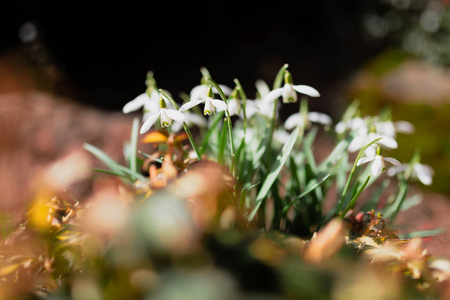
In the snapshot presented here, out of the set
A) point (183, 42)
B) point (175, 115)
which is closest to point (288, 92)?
point (175, 115)

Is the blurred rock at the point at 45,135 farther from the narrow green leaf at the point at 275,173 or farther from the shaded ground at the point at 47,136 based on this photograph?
the narrow green leaf at the point at 275,173

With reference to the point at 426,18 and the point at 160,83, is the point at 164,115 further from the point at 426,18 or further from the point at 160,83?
the point at 426,18

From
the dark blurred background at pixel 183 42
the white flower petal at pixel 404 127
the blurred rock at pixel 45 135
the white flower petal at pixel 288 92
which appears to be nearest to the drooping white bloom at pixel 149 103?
the white flower petal at pixel 288 92

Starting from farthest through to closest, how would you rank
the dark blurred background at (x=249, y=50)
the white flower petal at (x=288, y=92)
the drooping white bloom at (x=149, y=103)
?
1. the dark blurred background at (x=249, y=50)
2. the drooping white bloom at (x=149, y=103)
3. the white flower petal at (x=288, y=92)

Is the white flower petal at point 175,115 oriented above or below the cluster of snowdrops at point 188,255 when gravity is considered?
above

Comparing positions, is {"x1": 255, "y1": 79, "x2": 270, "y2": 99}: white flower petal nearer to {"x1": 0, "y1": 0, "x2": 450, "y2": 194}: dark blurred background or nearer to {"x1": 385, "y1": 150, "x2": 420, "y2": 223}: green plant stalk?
{"x1": 385, "y1": 150, "x2": 420, "y2": 223}: green plant stalk

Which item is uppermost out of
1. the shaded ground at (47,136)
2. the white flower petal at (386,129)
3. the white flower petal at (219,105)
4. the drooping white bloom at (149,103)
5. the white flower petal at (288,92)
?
the white flower petal at (288,92)

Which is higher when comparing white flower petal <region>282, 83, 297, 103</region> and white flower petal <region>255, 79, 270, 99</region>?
white flower petal <region>282, 83, 297, 103</region>

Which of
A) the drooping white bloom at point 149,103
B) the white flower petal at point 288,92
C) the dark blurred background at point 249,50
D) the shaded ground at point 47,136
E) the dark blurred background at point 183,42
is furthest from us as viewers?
the dark blurred background at point 183,42

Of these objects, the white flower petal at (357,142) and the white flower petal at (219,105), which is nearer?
the white flower petal at (219,105)

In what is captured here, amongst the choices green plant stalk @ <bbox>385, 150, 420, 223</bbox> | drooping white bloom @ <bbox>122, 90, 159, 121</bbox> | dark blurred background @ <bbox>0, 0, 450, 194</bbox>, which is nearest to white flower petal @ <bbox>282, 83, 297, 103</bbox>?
drooping white bloom @ <bbox>122, 90, 159, 121</bbox>

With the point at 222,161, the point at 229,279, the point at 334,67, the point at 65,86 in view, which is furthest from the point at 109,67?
the point at 229,279
